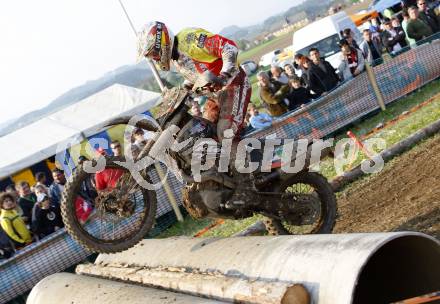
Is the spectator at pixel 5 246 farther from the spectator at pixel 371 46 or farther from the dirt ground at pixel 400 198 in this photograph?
the spectator at pixel 371 46

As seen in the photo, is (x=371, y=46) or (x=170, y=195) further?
(x=371, y=46)

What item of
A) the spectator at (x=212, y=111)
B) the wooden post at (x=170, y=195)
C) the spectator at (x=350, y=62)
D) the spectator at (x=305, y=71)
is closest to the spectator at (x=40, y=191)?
the wooden post at (x=170, y=195)

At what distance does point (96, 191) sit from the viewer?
5.94 metres

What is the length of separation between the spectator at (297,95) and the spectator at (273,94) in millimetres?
141

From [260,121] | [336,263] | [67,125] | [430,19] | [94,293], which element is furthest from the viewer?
[67,125]

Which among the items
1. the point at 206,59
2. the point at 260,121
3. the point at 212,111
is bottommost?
the point at 260,121

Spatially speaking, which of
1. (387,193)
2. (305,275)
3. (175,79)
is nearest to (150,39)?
(175,79)

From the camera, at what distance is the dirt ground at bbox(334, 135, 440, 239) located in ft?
19.9

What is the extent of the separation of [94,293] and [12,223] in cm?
521

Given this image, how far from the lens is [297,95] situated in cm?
1292

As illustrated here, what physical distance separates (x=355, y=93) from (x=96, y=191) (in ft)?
27.4

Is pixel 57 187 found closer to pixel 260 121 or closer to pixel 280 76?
pixel 260 121

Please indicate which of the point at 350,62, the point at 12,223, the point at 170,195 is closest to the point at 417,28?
the point at 350,62

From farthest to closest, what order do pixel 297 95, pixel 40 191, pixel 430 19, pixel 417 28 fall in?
pixel 430 19 < pixel 417 28 < pixel 297 95 < pixel 40 191
